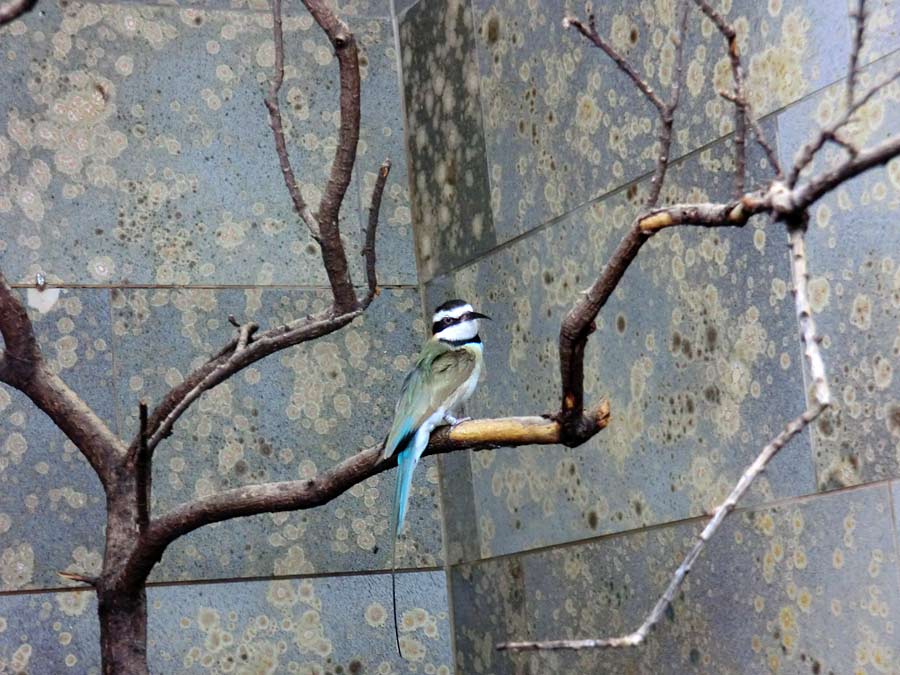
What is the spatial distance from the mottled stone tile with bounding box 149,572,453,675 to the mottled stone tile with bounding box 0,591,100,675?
0.57ft

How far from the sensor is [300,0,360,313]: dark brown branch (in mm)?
2688

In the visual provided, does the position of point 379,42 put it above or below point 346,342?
above

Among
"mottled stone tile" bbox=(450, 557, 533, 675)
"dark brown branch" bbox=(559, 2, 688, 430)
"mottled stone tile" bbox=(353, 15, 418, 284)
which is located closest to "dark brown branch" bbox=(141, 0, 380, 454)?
"dark brown branch" bbox=(559, 2, 688, 430)

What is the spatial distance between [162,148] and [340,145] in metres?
1.91

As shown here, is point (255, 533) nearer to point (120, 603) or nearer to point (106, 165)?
point (106, 165)

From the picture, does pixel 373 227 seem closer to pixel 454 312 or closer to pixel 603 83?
pixel 454 312

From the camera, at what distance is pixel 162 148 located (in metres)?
4.55

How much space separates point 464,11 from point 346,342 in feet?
3.45

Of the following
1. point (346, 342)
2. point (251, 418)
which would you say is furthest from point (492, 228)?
point (251, 418)

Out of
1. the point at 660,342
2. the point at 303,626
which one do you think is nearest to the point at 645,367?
the point at 660,342

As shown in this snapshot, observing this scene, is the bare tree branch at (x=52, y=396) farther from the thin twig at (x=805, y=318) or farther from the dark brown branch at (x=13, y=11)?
the thin twig at (x=805, y=318)

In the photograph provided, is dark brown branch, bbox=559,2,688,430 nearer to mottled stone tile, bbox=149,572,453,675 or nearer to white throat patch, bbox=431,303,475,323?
white throat patch, bbox=431,303,475,323

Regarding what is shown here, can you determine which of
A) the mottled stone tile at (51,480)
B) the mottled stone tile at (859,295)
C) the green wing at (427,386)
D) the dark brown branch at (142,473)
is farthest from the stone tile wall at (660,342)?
the dark brown branch at (142,473)

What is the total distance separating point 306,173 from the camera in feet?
15.5
